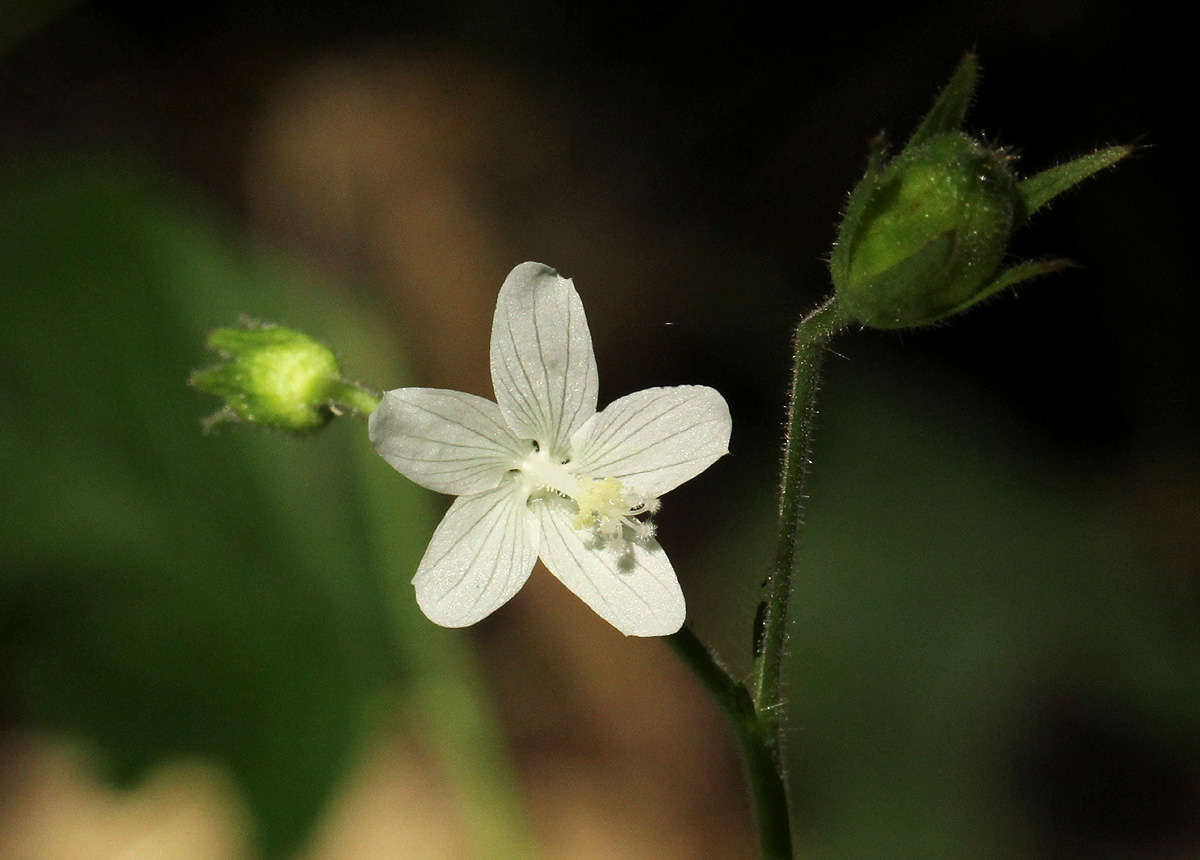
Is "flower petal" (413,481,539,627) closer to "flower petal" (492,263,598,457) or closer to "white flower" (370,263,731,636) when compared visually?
"white flower" (370,263,731,636)

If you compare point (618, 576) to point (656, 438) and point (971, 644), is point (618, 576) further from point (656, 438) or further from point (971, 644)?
point (971, 644)

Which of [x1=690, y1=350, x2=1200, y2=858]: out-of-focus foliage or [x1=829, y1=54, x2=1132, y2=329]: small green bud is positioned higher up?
[x1=829, y1=54, x2=1132, y2=329]: small green bud

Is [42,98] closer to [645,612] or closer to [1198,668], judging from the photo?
[645,612]

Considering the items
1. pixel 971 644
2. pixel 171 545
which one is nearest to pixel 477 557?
pixel 171 545

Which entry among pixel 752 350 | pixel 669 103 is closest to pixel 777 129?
pixel 669 103

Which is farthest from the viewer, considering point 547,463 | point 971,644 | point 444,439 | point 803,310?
point 803,310

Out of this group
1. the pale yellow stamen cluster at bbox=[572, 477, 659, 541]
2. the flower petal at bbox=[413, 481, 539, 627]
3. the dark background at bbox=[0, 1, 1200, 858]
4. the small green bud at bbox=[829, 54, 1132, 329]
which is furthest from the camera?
the dark background at bbox=[0, 1, 1200, 858]

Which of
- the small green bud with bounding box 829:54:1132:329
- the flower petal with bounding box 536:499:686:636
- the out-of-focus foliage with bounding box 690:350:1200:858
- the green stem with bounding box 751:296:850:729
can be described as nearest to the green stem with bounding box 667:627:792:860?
the green stem with bounding box 751:296:850:729

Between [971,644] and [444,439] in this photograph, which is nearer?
[444,439]
